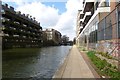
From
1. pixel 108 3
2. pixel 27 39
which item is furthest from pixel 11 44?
pixel 108 3

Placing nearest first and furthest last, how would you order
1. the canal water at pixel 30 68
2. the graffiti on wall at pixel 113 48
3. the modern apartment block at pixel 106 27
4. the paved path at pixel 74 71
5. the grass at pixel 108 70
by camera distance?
the grass at pixel 108 70 < the paved path at pixel 74 71 < the modern apartment block at pixel 106 27 < the graffiti on wall at pixel 113 48 < the canal water at pixel 30 68

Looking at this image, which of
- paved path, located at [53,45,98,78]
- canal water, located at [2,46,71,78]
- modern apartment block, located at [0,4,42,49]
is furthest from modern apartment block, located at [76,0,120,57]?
modern apartment block, located at [0,4,42,49]

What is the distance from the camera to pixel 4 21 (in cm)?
8225

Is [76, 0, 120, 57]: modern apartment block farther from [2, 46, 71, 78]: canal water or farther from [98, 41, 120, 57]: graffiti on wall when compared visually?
[2, 46, 71, 78]: canal water

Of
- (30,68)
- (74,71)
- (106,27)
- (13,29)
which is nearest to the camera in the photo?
(74,71)

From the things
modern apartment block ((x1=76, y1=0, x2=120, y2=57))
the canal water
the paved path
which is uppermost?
modern apartment block ((x1=76, y1=0, x2=120, y2=57))

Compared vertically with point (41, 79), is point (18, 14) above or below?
above

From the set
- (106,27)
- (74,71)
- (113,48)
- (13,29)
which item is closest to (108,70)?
(74,71)

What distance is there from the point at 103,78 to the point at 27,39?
108 metres

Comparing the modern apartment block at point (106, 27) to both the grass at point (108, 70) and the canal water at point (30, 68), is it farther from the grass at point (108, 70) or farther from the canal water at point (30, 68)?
the canal water at point (30, 68)

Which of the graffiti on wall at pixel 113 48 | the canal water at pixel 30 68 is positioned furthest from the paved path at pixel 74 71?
the graffiti on wall at pixel 113 48

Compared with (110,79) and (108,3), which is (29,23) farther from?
(110,79)

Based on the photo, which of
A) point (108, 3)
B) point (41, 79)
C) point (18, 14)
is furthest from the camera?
point (18, 14)

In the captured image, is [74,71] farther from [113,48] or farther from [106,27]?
[106,27]
